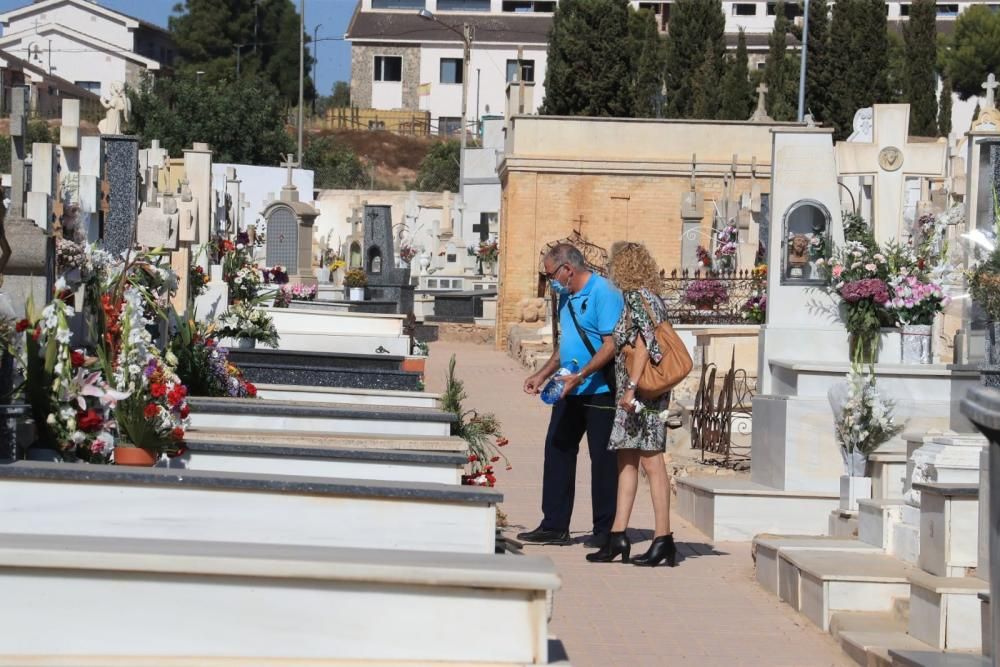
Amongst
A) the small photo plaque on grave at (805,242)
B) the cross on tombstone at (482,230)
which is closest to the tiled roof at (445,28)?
the cross on tombstone at (482,230)

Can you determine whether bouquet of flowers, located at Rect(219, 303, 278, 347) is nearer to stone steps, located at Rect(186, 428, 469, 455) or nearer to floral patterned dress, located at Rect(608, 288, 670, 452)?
floral patterned dress, located at Rect(608, 288, 670, 452)

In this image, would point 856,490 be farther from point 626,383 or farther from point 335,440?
point 335,440

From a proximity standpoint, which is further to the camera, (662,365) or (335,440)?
(662,365)

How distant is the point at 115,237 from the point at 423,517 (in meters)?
7.18

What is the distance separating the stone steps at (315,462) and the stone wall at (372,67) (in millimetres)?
76266

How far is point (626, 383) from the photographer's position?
8188 millimetres

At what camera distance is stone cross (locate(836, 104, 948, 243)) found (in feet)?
47.8

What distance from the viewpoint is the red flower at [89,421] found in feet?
18.8

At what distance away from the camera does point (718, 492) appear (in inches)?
400

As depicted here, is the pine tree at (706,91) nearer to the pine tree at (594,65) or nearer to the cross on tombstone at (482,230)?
the pine tree at (594,65)

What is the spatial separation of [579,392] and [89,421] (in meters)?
3.58

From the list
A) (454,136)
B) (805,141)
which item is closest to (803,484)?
(805,141)

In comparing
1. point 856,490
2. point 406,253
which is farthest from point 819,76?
point 856,490

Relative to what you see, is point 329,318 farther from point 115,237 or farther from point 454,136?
point 454,136
